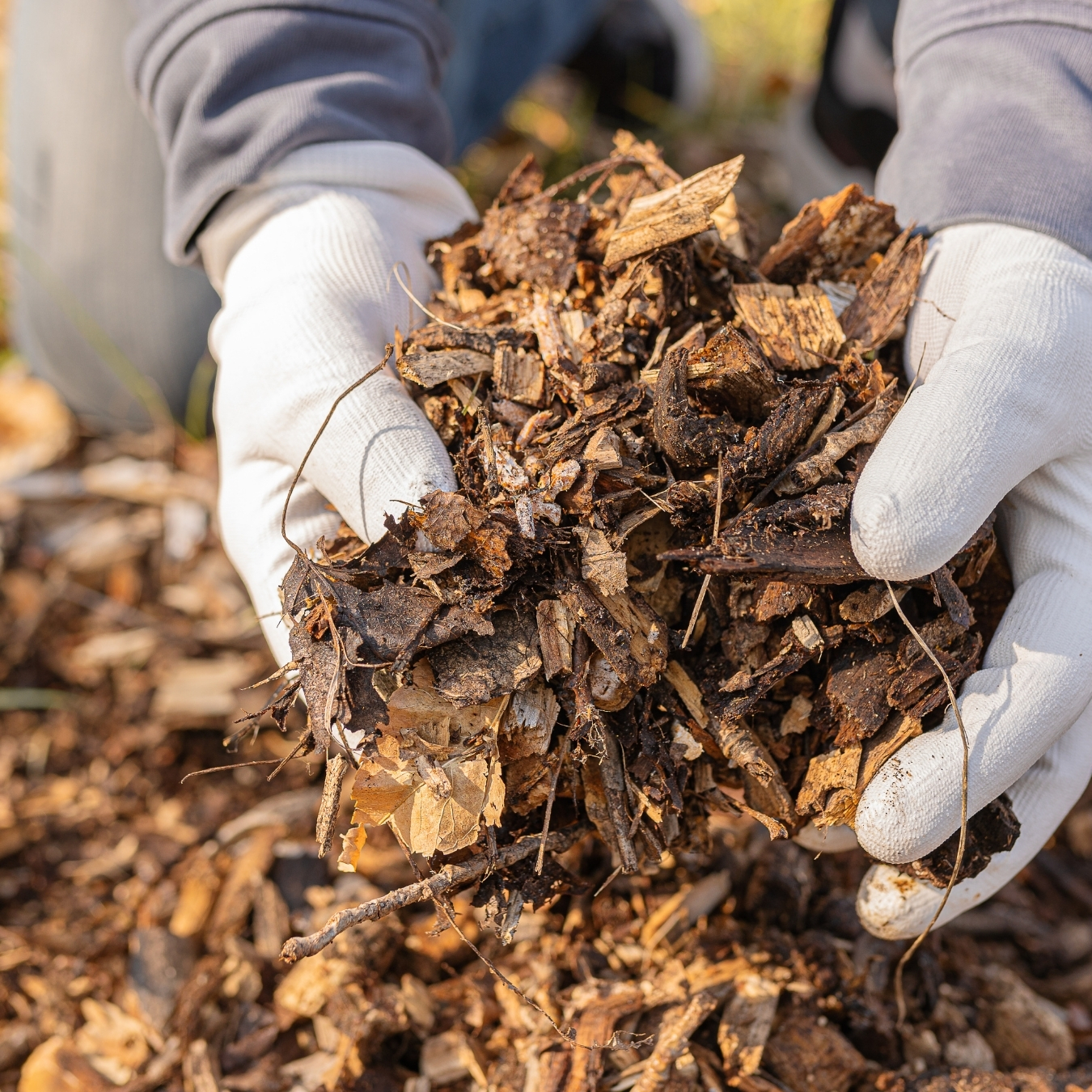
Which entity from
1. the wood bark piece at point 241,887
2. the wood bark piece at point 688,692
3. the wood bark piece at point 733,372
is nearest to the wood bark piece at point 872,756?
the wood bark piece at point 688,692

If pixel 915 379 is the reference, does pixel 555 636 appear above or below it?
below

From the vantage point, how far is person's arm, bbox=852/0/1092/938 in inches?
Answer: 64.6

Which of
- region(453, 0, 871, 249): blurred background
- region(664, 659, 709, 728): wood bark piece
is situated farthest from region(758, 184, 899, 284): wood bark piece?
region(453, 0, 871, 249): blurred background

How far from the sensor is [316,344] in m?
1.99

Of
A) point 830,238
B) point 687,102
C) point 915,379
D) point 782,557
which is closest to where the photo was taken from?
point 782,557

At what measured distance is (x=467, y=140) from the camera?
4.42m

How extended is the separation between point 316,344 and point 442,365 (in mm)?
362

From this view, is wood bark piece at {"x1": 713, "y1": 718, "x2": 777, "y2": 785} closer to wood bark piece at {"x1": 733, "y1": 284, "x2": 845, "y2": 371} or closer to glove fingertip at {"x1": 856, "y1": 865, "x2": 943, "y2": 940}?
glove fingertip at {"x1": 856, "y1": 865, "x2": 943, "y2": 940}

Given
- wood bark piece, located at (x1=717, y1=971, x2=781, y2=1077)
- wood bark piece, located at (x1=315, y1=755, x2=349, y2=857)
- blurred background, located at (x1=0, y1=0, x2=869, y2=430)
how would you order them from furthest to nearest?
blurred background, located at (x1=0, y1=0, x2=869, y2=430)
wood bark piece, located at (x1=717, y1=971, x2=781, y2=1077)
wood bark piece, located at (x1=315, y1=755, x2=349, y2=857)

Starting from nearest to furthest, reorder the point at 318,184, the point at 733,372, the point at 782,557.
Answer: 1. the point at 782,557
2. the point at 733,372
3. the point at 318,184

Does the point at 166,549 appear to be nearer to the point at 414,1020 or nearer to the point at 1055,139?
the point at 414,1020

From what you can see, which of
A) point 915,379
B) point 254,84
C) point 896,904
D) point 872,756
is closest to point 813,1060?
point 896,904

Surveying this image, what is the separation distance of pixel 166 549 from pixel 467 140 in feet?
8.37

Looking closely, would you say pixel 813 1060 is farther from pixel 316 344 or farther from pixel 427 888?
pixel 316 344
